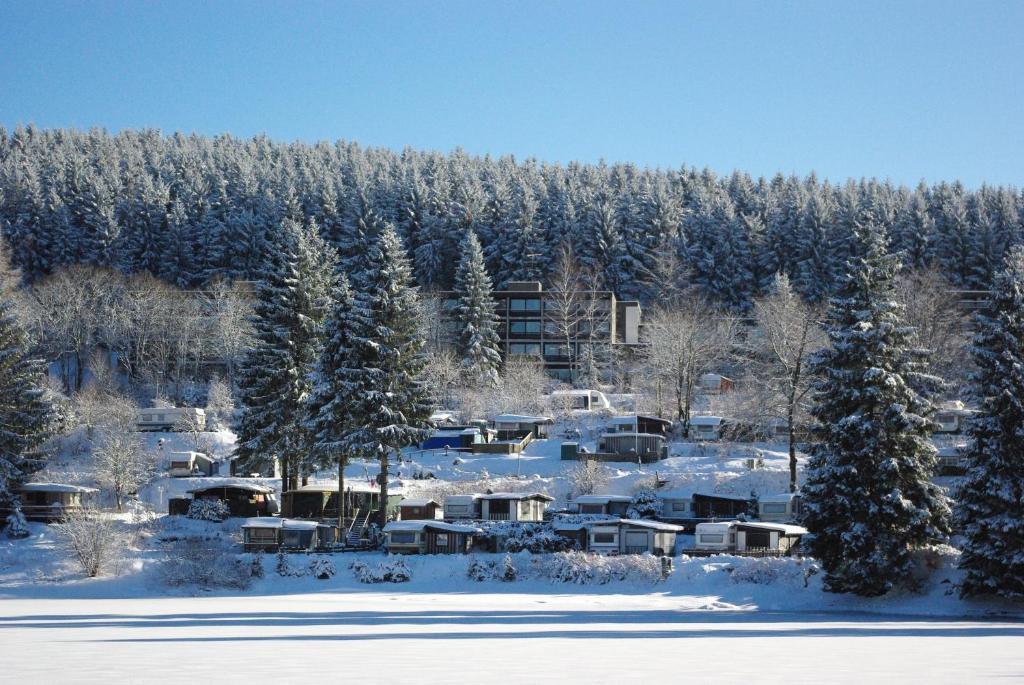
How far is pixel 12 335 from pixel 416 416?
18.6 meters

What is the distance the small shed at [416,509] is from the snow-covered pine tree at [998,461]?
25122mm

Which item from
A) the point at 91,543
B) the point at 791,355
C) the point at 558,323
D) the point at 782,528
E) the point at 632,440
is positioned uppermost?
the point at 558,323

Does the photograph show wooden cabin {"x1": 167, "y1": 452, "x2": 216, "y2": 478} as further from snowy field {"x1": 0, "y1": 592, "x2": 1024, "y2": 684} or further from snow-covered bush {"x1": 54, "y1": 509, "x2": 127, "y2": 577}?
snowy field {"x1": 0, "y1": 592, "x2": 1024, "y2": 684}

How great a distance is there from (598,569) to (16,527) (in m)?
24.7

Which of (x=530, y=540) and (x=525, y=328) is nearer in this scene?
(x=530, y=540)

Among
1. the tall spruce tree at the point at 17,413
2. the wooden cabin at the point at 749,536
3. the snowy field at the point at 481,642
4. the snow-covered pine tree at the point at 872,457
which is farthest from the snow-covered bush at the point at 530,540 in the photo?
the tall spruce tree at the point at 17,413

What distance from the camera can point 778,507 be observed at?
47.6 metres

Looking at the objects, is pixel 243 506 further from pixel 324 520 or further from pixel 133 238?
pixel 133 238

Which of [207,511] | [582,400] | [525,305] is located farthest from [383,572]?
[525,305]

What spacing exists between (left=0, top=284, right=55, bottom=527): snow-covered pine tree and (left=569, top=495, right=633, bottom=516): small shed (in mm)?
24904

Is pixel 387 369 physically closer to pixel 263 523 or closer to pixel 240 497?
pixel 263 523

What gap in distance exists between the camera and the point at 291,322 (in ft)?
171

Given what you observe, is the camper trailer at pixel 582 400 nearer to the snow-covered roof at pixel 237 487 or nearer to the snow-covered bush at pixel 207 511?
the snow-covered roof at pixel 237 487

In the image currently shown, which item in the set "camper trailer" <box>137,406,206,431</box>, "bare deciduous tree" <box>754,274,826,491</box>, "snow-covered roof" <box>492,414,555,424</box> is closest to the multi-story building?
"snow-covered roof" <box>492,414,555,424</box>
